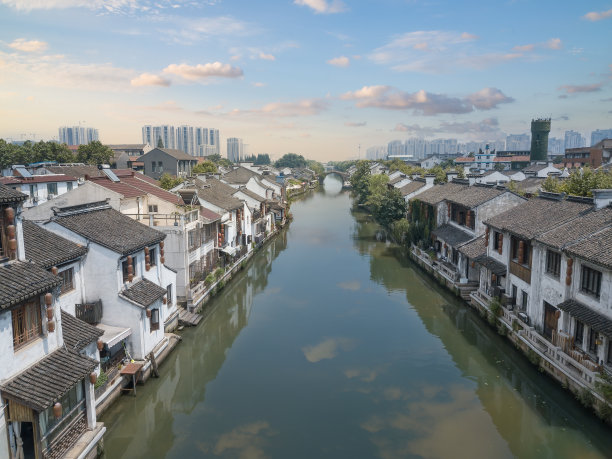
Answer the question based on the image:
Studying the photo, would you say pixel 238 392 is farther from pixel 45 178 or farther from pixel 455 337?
pixel 45 178

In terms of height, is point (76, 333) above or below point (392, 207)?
below

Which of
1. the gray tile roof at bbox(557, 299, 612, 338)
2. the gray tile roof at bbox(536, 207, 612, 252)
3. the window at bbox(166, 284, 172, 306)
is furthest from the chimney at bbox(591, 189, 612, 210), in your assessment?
the window at bbox(166, 284, 172, 306)

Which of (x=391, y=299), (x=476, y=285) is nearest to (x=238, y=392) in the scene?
(x=391, y=299)

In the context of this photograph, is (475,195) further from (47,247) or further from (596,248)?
(47,247)

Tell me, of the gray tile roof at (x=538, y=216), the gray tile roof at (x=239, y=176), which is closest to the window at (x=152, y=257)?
the gray tile roof at (x=538, y=216)

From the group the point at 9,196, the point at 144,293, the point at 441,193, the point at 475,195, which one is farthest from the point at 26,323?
the point at 441,193

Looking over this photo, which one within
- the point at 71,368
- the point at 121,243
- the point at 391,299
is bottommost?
the point at 391,299
